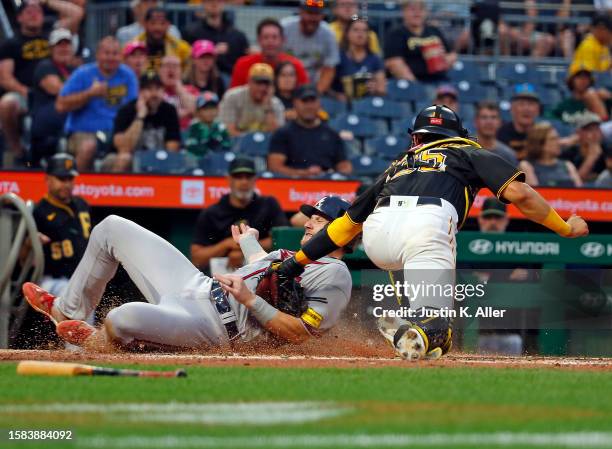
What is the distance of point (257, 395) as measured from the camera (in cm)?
548

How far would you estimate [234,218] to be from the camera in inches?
444

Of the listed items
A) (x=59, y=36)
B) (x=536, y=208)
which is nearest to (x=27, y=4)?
(x=59, y=36)

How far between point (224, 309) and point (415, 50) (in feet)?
26.4

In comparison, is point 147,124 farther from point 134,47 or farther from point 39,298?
point 39,298

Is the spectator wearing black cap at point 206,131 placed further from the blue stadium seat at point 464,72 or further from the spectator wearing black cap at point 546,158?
the blue stadium seat at point 464,72

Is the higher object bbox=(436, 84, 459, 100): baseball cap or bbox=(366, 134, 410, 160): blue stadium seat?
bbox=(436, 84, 459, 100): baseball cap

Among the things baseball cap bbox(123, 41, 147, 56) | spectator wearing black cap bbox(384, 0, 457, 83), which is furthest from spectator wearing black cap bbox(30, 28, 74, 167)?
spectator wearing black cap bbox(384, 0, 457, 83)

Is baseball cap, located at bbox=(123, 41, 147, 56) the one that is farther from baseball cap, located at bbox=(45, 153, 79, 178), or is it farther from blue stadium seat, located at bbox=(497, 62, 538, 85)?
blue stadium seat, located at bbox=(497, 62, 538, 85)

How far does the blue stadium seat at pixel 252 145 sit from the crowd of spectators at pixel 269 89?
0.20 feet

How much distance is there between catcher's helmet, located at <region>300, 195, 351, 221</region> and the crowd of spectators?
13.7 feet

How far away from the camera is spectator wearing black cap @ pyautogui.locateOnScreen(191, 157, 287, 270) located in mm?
11164

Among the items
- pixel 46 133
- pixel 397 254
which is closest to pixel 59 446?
pixel 397 254

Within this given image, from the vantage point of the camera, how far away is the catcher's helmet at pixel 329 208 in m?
8.09

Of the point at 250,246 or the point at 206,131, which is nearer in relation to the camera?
the point at 250,246
